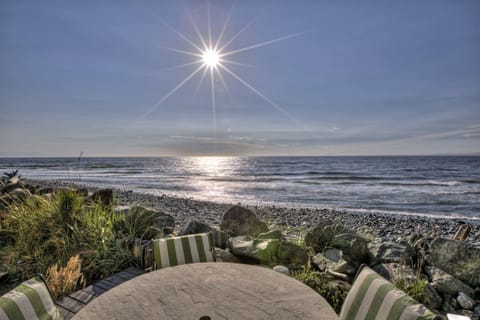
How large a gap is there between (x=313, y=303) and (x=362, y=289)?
0.37 metres

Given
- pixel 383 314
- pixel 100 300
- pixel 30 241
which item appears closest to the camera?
pixel 383 314

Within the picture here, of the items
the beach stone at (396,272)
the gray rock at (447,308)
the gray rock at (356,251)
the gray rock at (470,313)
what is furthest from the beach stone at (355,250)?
the gray rock at (470,313)

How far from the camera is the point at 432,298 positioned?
2676mm

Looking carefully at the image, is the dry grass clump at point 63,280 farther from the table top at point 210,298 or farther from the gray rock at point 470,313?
the gray rock at point 470,313

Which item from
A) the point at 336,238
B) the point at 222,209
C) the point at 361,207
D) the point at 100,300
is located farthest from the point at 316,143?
the point at 100,300

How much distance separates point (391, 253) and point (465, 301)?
0.97 meters

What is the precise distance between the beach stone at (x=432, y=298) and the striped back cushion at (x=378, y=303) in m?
1.74

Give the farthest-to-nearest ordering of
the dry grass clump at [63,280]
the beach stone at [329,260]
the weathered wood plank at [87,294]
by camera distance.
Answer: the beach stone at [329,260]
the dry grass clump at [63,280]
the weathered wood plank at [87,294]

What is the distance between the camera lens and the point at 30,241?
3385 mm

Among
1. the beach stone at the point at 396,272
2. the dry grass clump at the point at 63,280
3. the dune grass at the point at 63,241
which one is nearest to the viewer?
the dry grass clump at the point at 63,280

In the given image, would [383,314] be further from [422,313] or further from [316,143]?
[316,143]

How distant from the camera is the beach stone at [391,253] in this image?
11.6 ft

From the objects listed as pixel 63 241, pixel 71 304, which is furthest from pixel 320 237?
pixel 63 241

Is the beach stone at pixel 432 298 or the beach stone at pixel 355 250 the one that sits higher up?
the beach stone at pixel 355 250
